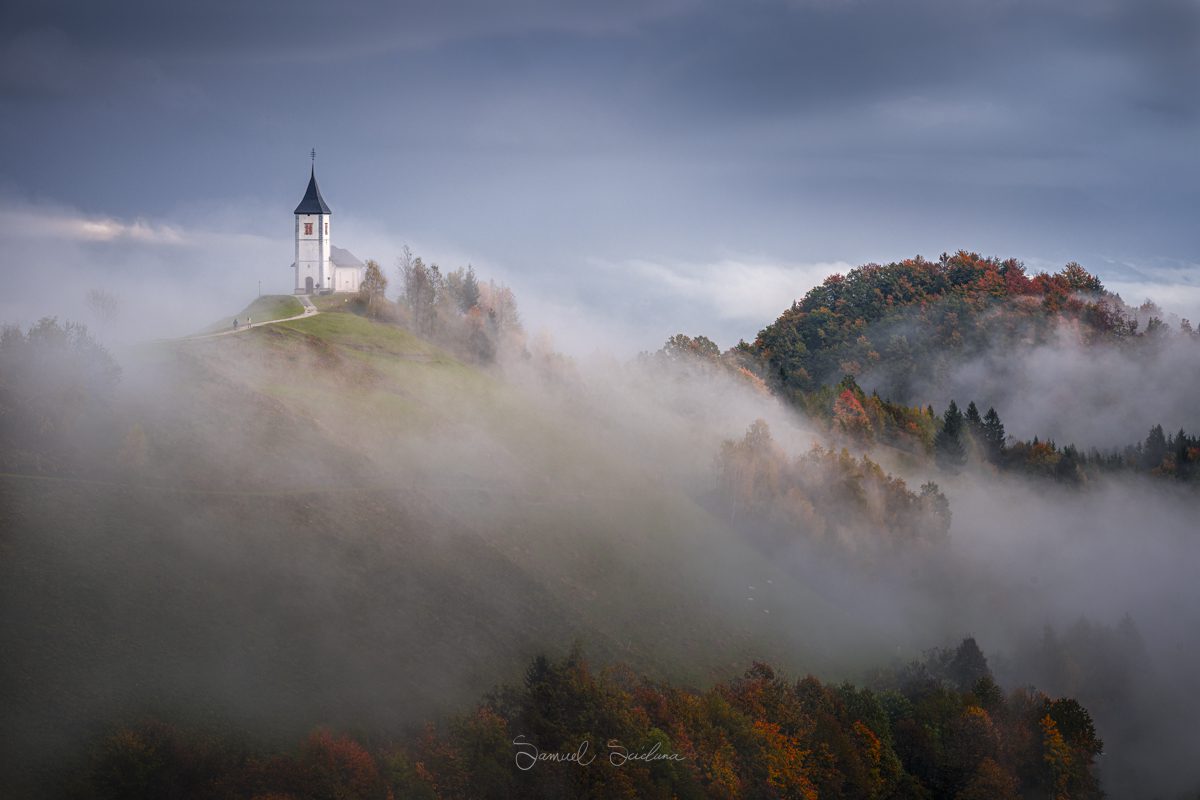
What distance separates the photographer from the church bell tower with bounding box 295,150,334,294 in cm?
12000

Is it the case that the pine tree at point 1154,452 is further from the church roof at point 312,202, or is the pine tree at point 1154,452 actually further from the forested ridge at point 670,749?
the church roof at point 312,202

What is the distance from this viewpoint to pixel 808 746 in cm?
6825

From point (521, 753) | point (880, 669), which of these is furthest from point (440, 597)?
point (880, 669)

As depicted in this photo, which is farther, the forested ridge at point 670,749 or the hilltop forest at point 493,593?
the hilltop forest at point 493,593

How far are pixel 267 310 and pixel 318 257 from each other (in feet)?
40.0

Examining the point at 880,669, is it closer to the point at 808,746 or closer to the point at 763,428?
the point at 808,746

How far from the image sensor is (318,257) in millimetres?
122375

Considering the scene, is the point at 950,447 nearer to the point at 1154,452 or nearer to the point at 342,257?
the point at 1154,452

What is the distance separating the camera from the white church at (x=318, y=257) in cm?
12012

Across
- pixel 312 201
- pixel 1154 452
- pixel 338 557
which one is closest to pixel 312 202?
pixel 312 201

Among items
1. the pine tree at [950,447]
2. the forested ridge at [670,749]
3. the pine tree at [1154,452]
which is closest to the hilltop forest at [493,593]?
the forested ridge at [670,749]

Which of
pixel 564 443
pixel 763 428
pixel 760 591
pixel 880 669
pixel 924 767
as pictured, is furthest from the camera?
pixel 763 428

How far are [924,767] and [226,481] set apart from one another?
62.5 metres
